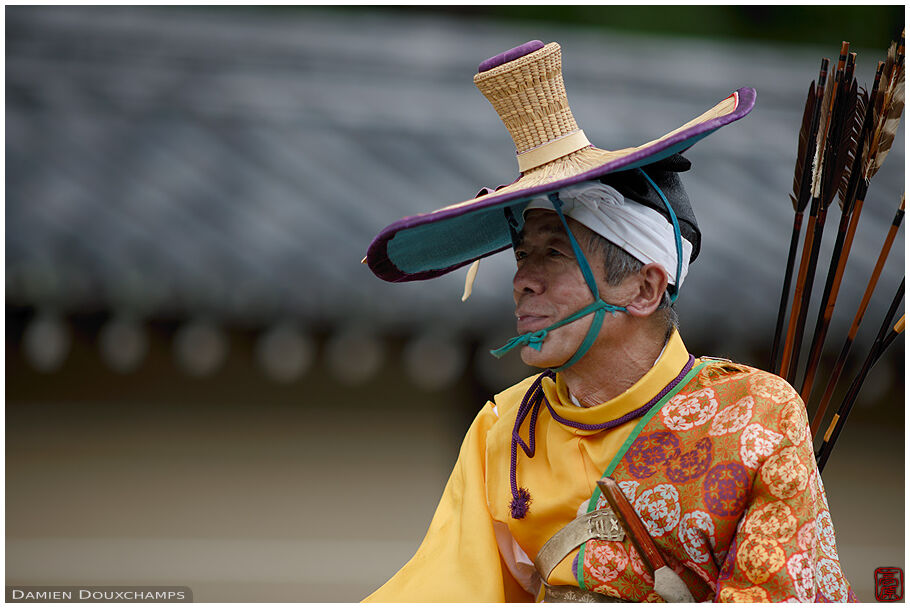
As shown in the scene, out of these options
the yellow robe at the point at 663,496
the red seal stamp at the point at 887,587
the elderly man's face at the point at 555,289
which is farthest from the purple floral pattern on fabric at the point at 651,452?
the red seal stamp at the point at 887,587

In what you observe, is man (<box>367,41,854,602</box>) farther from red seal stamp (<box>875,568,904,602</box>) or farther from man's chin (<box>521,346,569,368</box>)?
red seal stamp (<box>875,568,904,602</box>)

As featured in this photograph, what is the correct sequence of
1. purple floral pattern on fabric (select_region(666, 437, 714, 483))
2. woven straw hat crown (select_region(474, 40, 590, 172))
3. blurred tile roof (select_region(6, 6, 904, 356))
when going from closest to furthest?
purple floral pattern on fabric (select_region(666, 437, 714, 483))
woven straw hat crown (select_region(474, 40, 590, 172))
blurred tile roof (select_region(6, 6, 904, 356))

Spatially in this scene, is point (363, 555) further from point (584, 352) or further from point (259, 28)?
point (584, 352)

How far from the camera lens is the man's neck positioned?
6.02ft

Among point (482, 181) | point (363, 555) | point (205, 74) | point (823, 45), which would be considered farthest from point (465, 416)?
point (823, 45)

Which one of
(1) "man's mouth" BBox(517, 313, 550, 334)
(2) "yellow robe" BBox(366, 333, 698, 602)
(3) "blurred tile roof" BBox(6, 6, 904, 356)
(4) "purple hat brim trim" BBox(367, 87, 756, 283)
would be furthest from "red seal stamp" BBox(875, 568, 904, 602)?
(4) "purple hat brim trim" BBox(367, 87, 756, 283)

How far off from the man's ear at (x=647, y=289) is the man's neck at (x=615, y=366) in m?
0.06

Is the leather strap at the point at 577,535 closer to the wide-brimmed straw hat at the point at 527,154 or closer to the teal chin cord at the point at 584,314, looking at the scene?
the teal chin cord at the point at 584,314

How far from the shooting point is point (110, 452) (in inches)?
188

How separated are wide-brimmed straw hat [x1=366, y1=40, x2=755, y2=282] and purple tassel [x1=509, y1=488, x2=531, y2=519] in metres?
0.56

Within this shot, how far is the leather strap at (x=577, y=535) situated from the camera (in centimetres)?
175

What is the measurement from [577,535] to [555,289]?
0.49 meters

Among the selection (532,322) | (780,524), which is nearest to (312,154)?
(532,322)

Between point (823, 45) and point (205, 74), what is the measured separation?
11.4 ft
